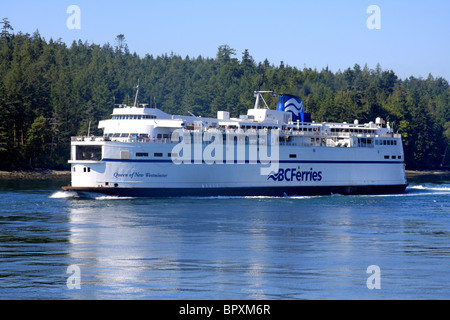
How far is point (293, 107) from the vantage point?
6400 centimetres

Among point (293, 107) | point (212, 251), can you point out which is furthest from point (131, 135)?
point (212, 251)

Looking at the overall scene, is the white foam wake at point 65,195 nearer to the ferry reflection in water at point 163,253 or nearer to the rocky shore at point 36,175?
the ferry reflection in water at point 163,253

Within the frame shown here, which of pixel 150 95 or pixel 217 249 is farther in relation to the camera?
pixel 150 95

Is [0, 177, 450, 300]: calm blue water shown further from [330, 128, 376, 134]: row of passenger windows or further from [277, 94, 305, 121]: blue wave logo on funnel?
[277, 94, 305, 121]: blue wave logo on funnel

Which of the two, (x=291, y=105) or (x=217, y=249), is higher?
(x=291, y=105)

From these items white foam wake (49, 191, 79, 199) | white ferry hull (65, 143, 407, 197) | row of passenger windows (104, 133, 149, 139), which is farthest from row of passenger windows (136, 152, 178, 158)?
white foam wake (49, 191, 79, 199)

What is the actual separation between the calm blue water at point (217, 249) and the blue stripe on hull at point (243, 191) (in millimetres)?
850

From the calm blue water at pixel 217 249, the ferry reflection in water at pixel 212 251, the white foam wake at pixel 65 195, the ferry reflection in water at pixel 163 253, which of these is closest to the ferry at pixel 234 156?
the white foam wake at pixel 65 195

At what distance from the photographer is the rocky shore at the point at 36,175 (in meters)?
76.8

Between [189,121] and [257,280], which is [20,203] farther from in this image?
[257,280]

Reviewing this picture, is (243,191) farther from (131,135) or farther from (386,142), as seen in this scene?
(386,142)

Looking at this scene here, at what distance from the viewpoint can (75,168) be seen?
4844 cm

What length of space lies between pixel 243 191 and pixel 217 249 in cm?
2490
